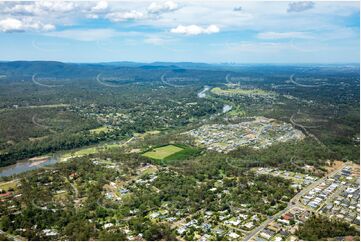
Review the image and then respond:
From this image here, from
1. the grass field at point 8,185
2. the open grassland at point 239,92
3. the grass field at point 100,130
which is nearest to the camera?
the grass field at point 8,185

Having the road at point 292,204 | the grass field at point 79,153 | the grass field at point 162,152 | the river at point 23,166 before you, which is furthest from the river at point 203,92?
the road at point 292,204

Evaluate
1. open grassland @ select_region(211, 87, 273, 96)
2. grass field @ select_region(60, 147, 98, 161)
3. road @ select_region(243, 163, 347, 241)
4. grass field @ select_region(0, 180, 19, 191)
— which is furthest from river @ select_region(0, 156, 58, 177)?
open grassland @ select_region(211, 87, 273, 96)

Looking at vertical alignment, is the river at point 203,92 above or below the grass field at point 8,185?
above

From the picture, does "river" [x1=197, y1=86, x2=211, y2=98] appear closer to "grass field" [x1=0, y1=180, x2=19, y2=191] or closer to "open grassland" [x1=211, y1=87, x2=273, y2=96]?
"open grassland" [x1=211, y1=87, x2=273, y2=96]

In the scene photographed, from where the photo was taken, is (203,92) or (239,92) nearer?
(239,92)

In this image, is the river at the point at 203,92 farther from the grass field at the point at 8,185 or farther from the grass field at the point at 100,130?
the grass field at the point at 8,185

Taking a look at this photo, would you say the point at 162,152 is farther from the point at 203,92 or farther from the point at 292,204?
the point at 203,92

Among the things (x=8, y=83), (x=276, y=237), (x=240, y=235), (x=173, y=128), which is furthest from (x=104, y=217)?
(x=8, y=83)

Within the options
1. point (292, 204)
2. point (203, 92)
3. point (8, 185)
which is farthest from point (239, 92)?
point (8, 185)
